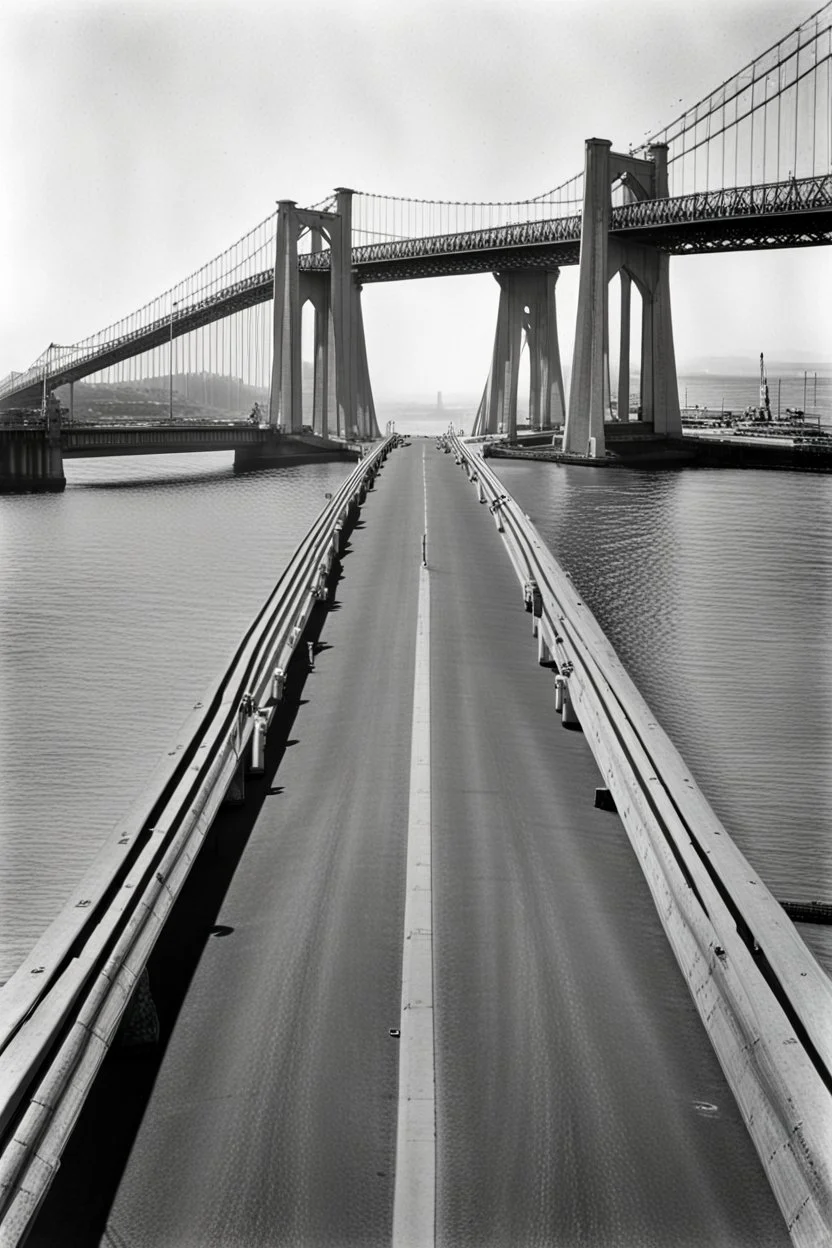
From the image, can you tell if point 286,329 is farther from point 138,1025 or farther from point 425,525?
point 138,1025

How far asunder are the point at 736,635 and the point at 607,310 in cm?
7136

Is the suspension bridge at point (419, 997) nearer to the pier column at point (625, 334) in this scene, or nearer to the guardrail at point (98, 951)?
the guardrail at point (98, 951)

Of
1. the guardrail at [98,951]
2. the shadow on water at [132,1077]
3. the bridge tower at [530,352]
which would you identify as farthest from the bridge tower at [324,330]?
the shadow on water at [132,1077]

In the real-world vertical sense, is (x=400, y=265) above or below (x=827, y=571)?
above

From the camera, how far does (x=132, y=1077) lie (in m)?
8.65

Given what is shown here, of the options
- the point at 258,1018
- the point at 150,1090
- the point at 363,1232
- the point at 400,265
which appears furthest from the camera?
the point at 400,265

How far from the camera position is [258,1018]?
30.4ft

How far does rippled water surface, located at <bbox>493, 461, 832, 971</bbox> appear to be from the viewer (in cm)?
1853

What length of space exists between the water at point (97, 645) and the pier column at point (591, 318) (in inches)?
1191

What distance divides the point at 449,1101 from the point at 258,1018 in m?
1.83

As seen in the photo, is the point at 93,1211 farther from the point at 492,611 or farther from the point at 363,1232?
the point at 492,611

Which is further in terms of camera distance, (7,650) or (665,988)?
(7,650)

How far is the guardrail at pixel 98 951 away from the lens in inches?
267

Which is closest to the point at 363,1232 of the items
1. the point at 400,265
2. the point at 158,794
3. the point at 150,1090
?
the point at 150,1090
